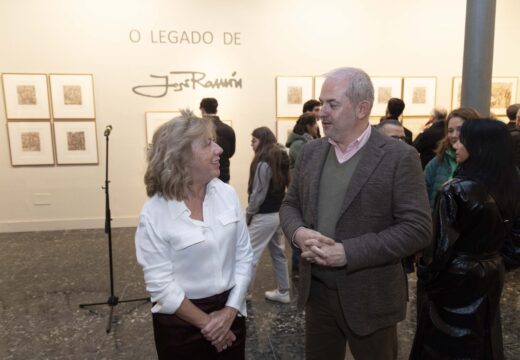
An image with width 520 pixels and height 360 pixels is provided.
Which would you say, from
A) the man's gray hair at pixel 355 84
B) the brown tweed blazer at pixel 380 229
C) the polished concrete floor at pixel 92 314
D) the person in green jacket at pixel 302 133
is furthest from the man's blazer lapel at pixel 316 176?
the person in green jacket at pixel 302 133

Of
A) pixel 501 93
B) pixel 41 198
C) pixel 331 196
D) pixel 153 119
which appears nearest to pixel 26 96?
pixel 41 198

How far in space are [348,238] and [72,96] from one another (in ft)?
18.3

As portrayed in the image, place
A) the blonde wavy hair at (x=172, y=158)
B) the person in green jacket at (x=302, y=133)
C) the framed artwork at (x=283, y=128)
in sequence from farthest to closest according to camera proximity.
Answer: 1. the framed artwork at (x=283, y=128)
2. the person in green jacket at (x=302, y=133)
3. the blonde wavy hair at (x=172, y=158)

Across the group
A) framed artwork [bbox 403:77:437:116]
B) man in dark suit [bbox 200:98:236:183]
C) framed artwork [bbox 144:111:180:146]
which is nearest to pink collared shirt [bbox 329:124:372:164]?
man in dark suit [bbox 200:98:236:183]

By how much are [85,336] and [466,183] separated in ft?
9.87

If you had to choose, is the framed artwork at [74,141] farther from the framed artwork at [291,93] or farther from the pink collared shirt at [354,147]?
the pink collared shirt at [354,147]

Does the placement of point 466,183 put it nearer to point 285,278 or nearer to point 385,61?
point 285,278

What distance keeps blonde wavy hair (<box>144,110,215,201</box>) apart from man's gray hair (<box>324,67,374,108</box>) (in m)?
0.66

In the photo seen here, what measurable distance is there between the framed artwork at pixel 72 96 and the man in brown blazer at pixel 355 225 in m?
5.10

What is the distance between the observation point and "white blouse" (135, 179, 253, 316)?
Result: 1.71 m

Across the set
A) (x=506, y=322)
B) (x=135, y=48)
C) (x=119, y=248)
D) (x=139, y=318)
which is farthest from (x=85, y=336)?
(x=135, y=48)

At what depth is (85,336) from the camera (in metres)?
3.25

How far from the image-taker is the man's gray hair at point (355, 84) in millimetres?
1756
